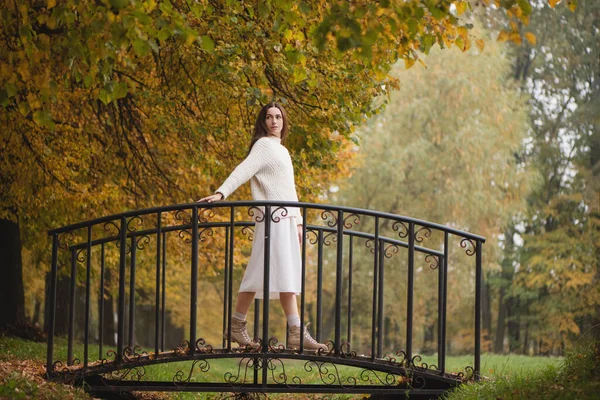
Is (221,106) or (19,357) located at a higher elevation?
(221,106)

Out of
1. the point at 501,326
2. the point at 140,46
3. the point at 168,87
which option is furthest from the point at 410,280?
the point at 501,326

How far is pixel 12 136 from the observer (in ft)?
35.8

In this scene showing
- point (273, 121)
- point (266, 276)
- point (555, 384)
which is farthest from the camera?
point (273, 121)

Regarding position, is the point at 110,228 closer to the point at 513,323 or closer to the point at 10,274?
the point at 10,274

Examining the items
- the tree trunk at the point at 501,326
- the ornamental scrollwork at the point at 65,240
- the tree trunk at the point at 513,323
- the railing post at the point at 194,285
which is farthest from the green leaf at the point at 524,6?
the tree trunk at the point at 513,323

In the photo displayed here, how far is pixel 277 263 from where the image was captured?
24.3ft

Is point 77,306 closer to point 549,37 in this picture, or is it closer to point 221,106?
point 221,106

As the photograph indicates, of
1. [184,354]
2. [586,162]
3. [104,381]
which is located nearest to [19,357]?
[104,381]

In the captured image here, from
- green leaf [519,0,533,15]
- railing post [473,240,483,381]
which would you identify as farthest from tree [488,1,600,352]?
green leaf [519,0,533,15]

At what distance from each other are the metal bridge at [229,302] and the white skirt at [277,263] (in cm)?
15

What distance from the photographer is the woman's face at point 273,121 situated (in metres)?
7.70

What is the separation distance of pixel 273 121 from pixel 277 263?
128cm

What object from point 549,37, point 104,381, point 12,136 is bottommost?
point 104,381

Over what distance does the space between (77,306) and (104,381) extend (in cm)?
1517
